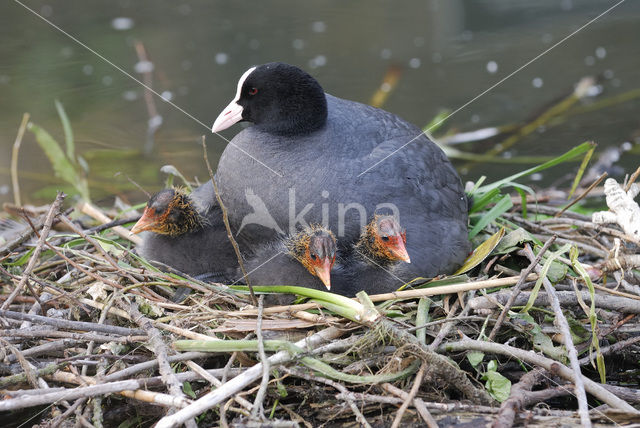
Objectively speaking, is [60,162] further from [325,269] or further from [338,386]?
[338,386]

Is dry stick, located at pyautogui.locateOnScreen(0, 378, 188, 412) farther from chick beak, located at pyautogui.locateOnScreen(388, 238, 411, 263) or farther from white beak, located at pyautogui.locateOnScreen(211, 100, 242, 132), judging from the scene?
white beak, located at pyautogui.locateOnScreen(211, 100, 242, 132)

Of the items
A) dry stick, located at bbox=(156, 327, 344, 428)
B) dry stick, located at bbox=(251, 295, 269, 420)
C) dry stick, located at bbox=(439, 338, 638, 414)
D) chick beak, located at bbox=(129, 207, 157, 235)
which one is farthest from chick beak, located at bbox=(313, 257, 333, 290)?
chick beak, located at bbox=(129, 207, 157, 235)

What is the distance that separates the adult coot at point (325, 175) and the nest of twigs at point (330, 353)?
281 millimetres

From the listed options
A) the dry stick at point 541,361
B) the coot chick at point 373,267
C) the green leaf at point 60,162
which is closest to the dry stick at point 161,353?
the coot chick at point 373,267

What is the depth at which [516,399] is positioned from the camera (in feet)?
7.61

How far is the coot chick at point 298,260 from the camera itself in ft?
9.28

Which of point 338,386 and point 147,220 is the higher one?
point 147,220

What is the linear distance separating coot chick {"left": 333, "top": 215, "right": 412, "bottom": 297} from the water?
278 centimetres

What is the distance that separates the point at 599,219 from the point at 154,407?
209cm

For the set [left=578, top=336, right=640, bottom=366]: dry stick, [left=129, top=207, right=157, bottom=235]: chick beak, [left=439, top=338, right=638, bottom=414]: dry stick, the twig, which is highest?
[left=129, top=207, right=157, bottom=235]: chick beak

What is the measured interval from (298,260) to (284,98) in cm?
76

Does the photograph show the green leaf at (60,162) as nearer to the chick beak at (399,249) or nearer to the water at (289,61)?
the water at (289,61)

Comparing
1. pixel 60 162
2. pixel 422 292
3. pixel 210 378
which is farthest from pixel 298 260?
pixel 60 162

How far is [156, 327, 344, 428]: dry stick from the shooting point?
2127mm
